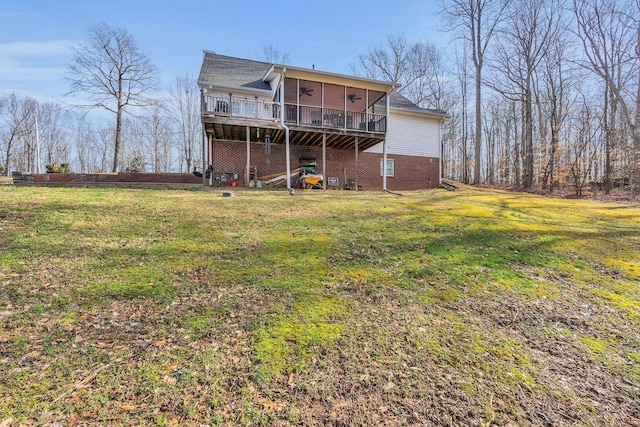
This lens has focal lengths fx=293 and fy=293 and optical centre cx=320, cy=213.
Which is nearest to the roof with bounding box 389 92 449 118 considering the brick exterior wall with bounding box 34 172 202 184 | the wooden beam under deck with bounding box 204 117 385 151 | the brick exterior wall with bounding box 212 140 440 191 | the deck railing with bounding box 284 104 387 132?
the brick exterior wall with bounding box 212 140 440 191

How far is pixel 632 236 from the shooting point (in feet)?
23.5

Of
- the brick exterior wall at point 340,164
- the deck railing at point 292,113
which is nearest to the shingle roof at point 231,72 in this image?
the deck railing at point 292,113

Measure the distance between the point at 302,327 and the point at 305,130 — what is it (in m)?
11.8

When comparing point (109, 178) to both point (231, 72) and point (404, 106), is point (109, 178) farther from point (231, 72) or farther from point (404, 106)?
point (404, 106)

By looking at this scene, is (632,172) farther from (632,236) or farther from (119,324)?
(119,324)

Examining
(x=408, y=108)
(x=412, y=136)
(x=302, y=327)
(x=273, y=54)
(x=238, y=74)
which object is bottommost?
(x=302, y=327)

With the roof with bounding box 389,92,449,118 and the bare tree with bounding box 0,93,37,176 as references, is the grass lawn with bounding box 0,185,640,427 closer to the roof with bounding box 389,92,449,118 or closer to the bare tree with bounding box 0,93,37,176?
the roof with bounding box 389,92,449,118

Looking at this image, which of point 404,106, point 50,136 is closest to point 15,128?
point 50,136

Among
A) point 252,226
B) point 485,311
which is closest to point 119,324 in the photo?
point 252,226

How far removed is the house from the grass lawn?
27.9 feet

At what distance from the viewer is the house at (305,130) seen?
43.9 feet

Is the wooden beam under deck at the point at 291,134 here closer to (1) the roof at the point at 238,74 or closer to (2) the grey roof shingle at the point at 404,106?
(1) the roof at the point at 238,74

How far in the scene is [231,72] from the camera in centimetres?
1634

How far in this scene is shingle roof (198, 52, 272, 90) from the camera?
15.1 meters
